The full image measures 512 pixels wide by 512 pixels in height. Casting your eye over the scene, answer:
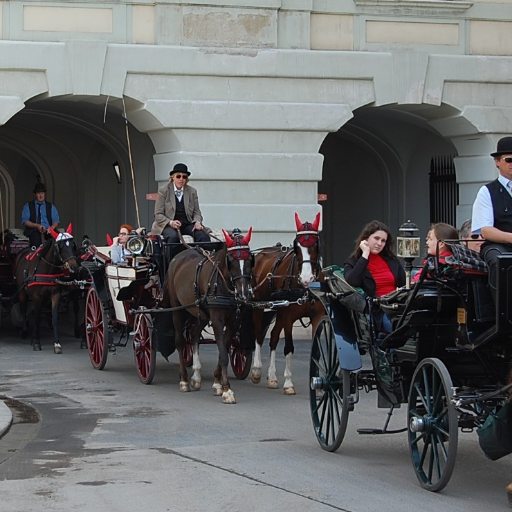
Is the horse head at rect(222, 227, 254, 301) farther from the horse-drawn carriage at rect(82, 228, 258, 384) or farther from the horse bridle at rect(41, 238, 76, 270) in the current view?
the horse bridle at rect(41, 238, 76, 270)

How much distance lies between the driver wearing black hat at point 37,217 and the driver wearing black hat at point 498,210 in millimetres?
11963

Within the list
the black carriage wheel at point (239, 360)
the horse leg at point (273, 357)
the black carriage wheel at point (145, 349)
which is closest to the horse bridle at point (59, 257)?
the black carriage wheel at point (145, 349)

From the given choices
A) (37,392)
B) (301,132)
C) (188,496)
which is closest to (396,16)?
(301,132)

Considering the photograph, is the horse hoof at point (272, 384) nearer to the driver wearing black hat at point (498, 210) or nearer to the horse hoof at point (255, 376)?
the horse hoof at point (255, 376)

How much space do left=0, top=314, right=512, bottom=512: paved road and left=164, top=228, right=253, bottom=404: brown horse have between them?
343mm

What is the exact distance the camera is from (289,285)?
1227 centimetres

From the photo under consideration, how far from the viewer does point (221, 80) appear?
56.7ft

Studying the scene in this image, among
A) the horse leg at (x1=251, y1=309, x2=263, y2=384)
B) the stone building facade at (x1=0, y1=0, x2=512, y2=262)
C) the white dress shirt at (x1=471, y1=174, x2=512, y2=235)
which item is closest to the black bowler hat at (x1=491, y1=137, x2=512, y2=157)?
the white dress shirt at (x1=471, y1=174, x2=512, y2=235)

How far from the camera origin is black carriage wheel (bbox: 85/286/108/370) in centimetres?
1396

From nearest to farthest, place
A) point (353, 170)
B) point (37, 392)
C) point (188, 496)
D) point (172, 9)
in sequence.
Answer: point (188, 496) < point (37, 392) < point (172, 9) < point (353, 170)

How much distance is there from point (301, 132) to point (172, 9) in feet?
8.53

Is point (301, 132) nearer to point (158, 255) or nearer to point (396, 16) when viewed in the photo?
point (396, 16)

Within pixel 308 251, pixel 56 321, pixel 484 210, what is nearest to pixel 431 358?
pixel 484 210

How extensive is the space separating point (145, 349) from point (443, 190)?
9.56 metres
